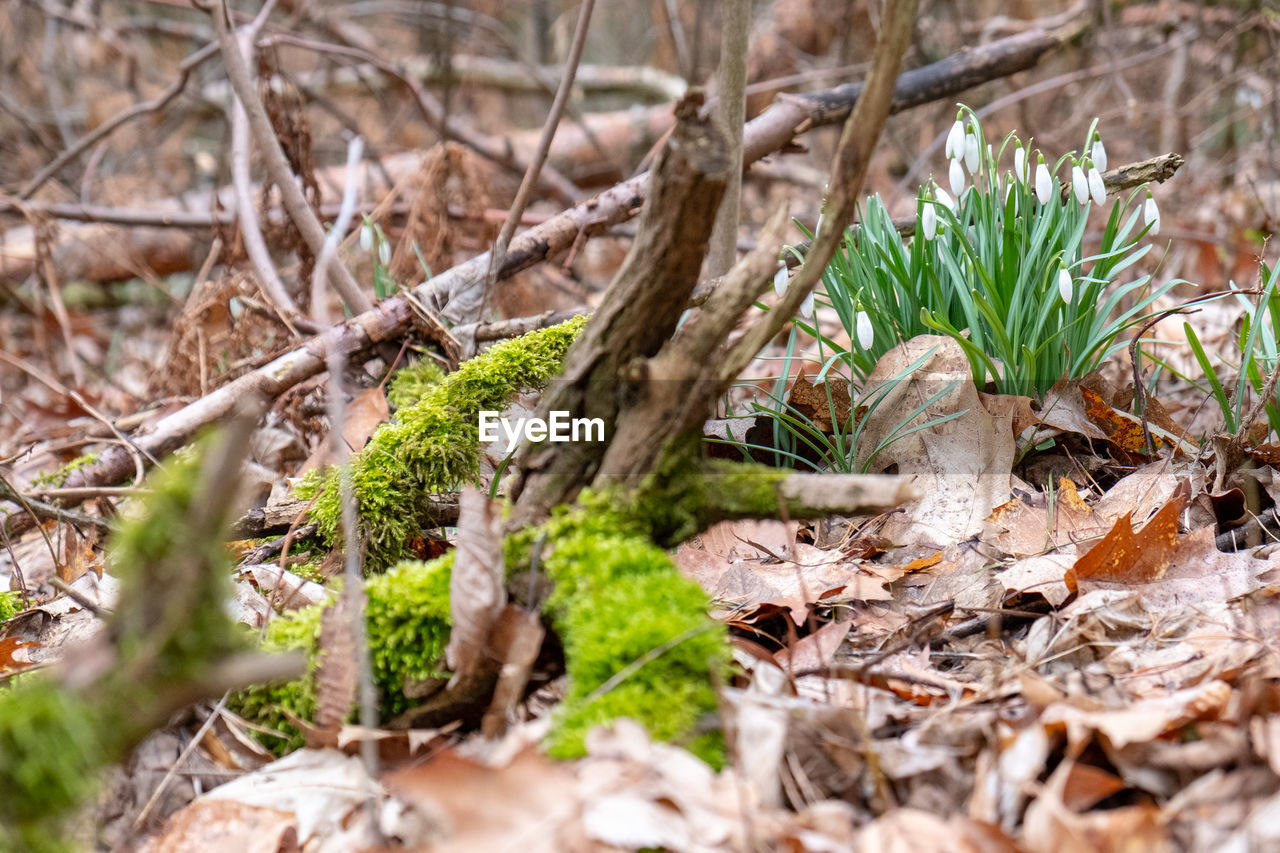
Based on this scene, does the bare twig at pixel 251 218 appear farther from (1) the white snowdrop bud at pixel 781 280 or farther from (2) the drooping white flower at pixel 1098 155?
(2) the drooping white flower at pixel 1098 155

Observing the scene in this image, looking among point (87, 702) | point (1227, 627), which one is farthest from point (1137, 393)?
point (87, 702)

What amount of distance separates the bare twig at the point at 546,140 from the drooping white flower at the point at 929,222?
1075 millimetres

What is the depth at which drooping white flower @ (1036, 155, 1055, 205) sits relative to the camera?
84.9 inches

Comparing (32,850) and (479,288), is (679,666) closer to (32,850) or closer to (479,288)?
(32,850)

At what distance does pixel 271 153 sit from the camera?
9.48 feet

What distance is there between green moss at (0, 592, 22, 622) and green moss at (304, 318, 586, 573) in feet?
2.04

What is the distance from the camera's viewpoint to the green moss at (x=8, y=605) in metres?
1.89

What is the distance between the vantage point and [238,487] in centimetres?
92

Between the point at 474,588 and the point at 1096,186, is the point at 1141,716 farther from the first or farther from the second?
the point at 1096,186

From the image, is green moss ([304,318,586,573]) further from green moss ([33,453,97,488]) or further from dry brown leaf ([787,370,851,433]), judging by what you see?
green moss ([33,453,97,488])

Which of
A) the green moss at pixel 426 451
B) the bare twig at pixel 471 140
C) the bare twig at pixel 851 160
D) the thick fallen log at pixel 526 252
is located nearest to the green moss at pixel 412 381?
the thick fallen log at pixel 526 252

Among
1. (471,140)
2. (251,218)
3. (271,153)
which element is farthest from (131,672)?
(471,140)

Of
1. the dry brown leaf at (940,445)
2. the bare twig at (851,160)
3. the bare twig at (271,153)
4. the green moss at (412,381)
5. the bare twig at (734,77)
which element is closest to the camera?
the bare twig at (851,160)

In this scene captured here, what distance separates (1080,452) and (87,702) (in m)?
2.17
